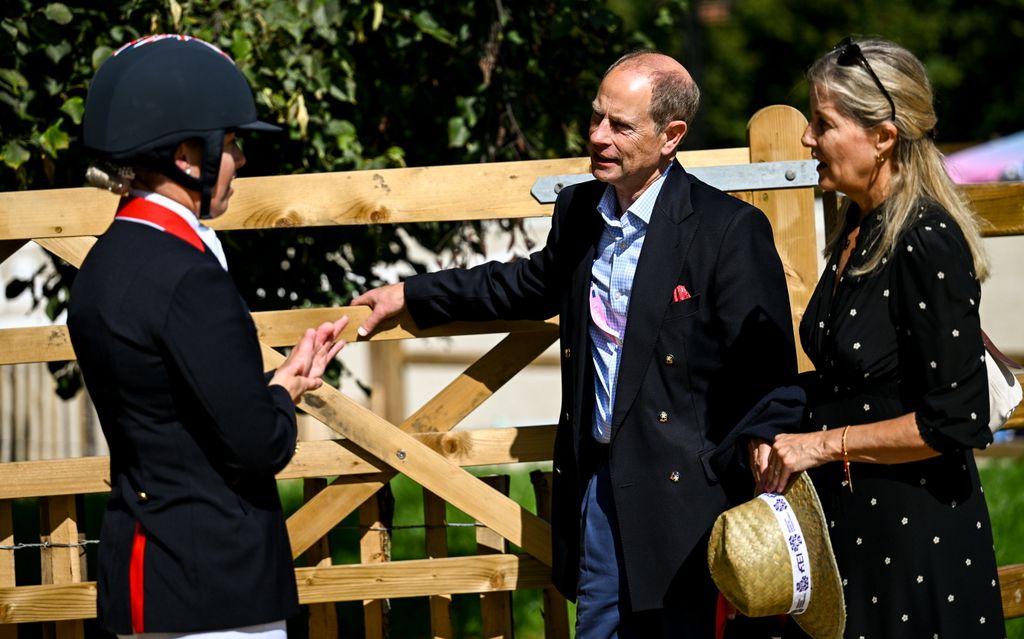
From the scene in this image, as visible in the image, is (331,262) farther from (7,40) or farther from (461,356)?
(461,356)

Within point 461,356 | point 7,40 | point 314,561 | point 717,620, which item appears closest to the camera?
point 717,620

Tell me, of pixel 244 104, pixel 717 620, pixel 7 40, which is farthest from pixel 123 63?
pixel 7 40

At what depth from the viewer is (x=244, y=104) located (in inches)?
103

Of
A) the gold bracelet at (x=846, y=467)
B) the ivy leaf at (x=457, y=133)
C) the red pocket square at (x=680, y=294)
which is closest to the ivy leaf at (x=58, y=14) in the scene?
the ivy leaf at (x=457, y=133)

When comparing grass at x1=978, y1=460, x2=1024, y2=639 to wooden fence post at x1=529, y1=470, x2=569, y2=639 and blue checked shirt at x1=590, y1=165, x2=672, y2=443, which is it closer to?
wooden fence post at x1=529, y1=470, x2=569, y2=639

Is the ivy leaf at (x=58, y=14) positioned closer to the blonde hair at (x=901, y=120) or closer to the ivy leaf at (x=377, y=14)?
the ivy leaf at (x=377, y=14)

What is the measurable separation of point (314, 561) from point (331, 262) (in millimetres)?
1624

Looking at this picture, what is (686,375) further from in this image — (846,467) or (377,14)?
(377,14)

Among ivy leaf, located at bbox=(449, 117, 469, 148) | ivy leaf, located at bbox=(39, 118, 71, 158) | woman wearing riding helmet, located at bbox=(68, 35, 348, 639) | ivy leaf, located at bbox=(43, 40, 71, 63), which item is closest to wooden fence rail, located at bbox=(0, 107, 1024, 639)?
ivy leaf, located at bbox=(39, 118, 71, 158)

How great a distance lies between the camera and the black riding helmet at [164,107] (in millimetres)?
2490

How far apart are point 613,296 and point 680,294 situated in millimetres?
190

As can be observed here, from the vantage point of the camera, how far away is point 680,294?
3285 mm

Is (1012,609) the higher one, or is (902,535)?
(902,535)

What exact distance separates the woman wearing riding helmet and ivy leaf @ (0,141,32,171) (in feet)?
6.87
